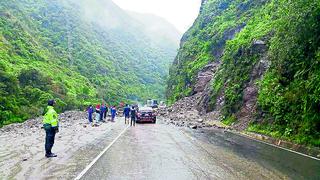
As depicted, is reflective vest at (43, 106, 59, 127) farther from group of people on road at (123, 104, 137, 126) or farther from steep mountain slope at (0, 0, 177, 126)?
steep mountain slope at (0, 0, 177, 126)

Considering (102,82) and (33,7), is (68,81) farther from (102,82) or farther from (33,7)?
(33,7)

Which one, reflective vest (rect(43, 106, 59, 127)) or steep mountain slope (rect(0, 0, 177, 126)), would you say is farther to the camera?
steep mountain slope (rect(0, 0, 177, 126))

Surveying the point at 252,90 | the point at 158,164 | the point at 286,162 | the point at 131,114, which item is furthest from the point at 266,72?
the point at 158,164

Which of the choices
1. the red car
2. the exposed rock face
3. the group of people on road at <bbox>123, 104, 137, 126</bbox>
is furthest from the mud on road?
the red car

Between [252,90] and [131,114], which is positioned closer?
[252,90]

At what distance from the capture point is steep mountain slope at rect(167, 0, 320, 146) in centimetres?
1786

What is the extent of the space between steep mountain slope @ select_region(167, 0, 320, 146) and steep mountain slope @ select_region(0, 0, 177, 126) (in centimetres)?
2178

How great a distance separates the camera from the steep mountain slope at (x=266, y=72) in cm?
1786

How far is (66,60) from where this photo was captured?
316 feet

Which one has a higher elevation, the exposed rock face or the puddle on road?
the exposed rock face

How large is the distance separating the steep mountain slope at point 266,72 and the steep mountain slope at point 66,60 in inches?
858

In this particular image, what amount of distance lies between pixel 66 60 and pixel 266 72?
248 feet

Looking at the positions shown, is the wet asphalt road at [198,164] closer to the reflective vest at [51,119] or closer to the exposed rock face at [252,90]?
the reflective vest at [51,119]

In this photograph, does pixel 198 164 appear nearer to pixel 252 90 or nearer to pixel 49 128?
pixel 49 128
